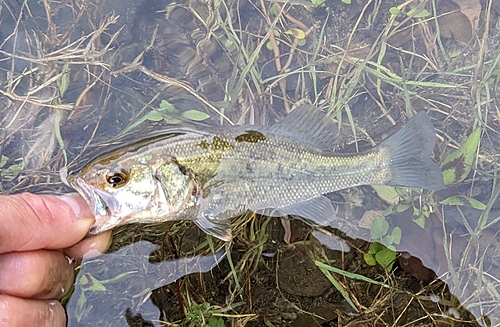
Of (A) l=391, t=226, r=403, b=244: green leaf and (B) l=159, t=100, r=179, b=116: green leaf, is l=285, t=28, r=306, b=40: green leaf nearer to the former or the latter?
(B) l=159, t=100, r=179, b=116: green leaf

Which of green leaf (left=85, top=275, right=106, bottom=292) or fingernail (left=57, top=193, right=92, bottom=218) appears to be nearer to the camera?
fingernail (left=57, top=193, right=92, bottom=218)

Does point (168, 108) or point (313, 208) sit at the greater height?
point (168, 108)

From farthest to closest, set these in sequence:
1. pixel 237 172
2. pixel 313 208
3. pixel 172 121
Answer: pixel 172 121
pixel 313 208
pixel 237 172

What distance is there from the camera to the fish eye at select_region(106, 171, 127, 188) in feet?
7.55

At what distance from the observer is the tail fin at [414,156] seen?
267 centimetres

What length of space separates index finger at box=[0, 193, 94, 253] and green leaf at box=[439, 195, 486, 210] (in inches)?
89.8

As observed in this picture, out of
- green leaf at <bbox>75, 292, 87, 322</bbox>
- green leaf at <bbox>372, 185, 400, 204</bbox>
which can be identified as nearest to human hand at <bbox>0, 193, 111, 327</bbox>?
green leaf at <bbox>75, 292, 87, 322</bbox>

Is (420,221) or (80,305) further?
(420,221)

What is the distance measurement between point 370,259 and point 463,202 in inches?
29.1

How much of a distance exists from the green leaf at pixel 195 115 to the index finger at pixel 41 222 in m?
0.86

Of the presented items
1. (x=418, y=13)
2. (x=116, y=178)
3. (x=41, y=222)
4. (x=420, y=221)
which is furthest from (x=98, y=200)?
(x=418, y=13)

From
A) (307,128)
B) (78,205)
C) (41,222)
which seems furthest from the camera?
(307,128)

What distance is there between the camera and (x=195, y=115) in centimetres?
296

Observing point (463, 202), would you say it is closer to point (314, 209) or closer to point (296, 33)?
point (314, 209)
